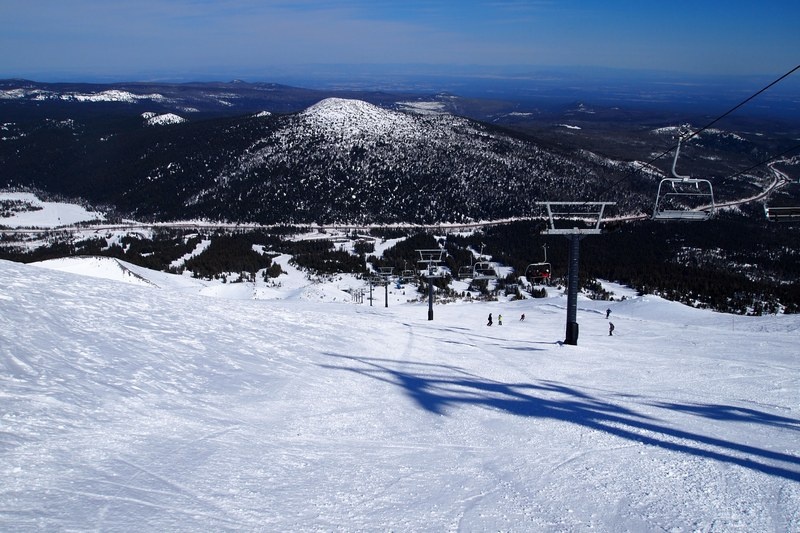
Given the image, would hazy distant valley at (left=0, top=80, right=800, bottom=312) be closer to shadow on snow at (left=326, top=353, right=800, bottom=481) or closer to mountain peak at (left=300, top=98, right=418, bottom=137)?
mountain peak at (left=300, top=98, right=418, bottom=137)

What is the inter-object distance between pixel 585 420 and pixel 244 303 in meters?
18.6

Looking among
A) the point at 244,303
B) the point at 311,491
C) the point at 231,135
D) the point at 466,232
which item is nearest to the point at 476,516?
the point at 311,491

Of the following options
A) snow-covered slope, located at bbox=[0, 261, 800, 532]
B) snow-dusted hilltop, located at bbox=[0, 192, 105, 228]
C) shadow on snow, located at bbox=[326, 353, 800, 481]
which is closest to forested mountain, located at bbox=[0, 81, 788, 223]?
snow-dusted hilltop, located at bbox=[0, 192, 105, 228]

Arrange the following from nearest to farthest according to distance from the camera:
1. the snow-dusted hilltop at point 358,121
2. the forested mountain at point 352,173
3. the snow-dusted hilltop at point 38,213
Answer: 1. the forested mountain at point 352,173
2. the snow-dusted hilltop at point 38,213
3. the snow-dusted hilltop at point 358,121

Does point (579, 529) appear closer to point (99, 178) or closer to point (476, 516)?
point (476, 516)

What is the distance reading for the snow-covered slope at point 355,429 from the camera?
7.67 metres

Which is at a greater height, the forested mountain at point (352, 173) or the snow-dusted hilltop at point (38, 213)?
the forested mountain at point (352, 173)

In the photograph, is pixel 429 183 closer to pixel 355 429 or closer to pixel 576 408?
pixel 576 408

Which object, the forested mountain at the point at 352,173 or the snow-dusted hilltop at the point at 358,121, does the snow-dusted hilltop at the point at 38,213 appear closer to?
the forested mountain at the point at 352,173

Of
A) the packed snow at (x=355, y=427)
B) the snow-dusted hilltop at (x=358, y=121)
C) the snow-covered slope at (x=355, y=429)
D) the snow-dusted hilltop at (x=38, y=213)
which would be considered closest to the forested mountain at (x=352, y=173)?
the snow-dusted hilltop at (x=358, y=121)

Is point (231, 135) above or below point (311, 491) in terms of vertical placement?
above

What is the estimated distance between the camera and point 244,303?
26.8 metres

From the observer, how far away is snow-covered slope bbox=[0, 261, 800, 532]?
7668mm

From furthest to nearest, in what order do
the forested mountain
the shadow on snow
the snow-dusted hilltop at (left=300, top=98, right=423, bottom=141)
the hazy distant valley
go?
the snow-dusted hilltop at (left=300, top=98, right=423, bottom=141), the forested mountain, the hazy distant valley, the shadow on snow
